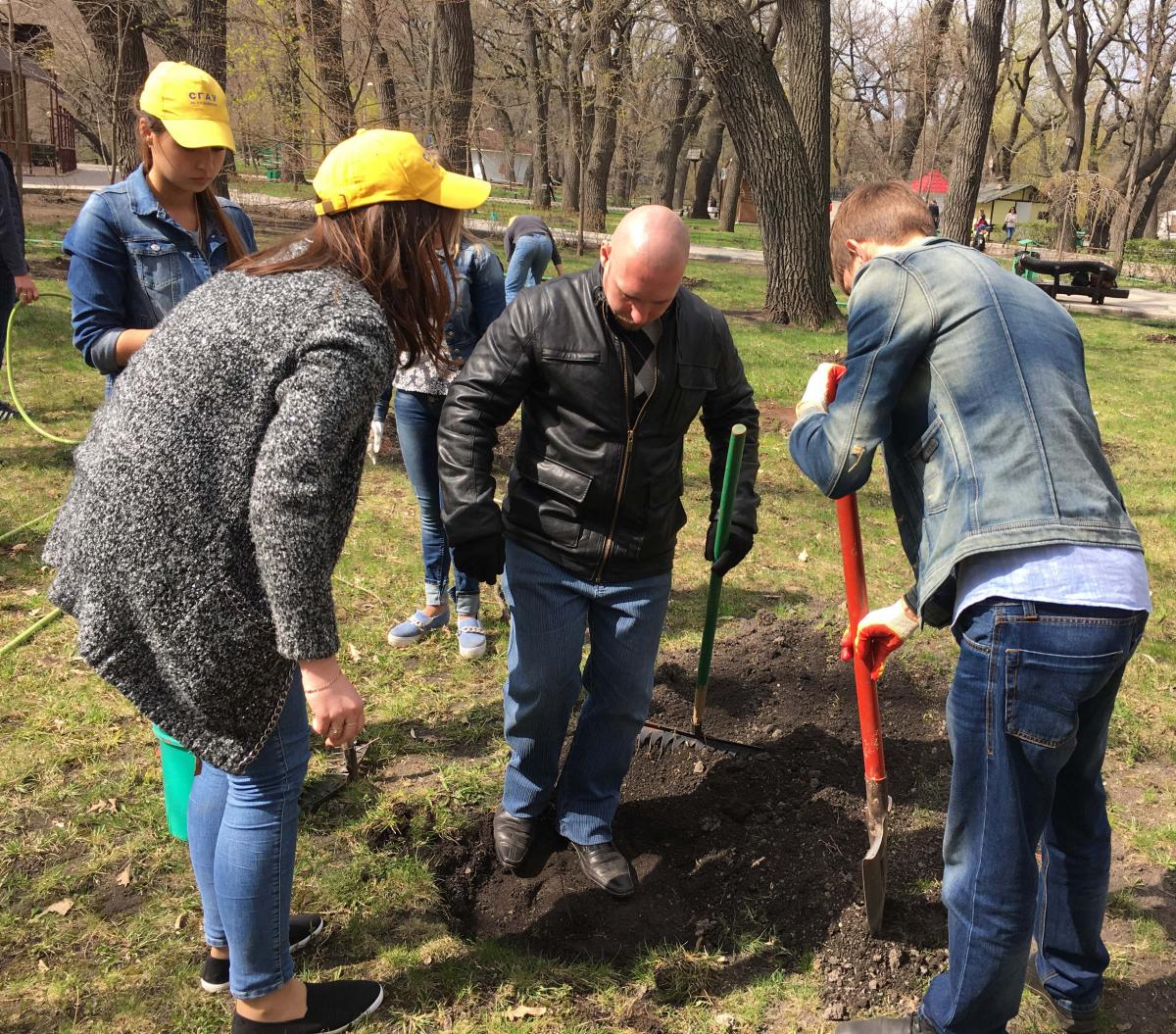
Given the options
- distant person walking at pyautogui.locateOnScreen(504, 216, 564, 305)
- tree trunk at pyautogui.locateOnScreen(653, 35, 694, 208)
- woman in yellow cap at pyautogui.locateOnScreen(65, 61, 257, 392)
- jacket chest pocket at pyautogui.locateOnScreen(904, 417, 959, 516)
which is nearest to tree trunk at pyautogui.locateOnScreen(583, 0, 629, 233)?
tree trunk at pyautogui.locateOnScreen(653, 35, 694, 208)

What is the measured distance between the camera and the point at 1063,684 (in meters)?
1.96

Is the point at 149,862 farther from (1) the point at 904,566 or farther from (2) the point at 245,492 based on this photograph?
(1) the point at 904,566

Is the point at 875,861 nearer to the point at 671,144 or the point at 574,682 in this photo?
the point at 574,682

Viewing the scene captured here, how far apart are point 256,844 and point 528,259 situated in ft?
14.6

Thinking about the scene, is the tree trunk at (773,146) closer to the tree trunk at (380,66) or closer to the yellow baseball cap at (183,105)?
the tree trunk at (380,66)

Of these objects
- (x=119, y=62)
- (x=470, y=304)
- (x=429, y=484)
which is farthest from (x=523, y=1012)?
(x=119, y=62)

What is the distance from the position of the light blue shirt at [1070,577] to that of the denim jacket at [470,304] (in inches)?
103

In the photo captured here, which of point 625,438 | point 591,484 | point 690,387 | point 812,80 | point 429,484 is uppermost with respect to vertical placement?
point 812,80

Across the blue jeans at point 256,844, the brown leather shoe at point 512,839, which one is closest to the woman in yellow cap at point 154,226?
the blue jeans at point 256,844

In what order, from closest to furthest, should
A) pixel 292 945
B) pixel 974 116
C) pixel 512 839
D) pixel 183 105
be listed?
pixel 292 945, pixel 183 105, pixel 512 839, pixel 974 116

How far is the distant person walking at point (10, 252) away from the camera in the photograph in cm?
598

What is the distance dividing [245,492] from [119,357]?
1.47 meters

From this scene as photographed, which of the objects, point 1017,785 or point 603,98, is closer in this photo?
point 1017,785

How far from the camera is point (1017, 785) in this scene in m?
2.05
